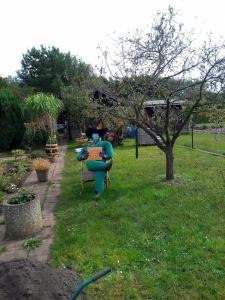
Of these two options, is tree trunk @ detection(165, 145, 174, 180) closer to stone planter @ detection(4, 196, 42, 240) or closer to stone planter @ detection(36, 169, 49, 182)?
stone planter @ detection(36, 169, 49, 182)

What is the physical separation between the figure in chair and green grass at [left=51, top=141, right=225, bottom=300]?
37 cm

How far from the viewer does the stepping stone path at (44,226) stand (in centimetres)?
455

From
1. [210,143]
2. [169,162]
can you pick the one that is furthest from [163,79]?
[210,143]

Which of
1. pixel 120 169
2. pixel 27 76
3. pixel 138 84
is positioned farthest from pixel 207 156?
pixel 27 76

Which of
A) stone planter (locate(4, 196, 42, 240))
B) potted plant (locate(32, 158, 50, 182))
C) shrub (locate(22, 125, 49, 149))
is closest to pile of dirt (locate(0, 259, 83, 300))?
stone planter (locate(4, 196, 42, 240))

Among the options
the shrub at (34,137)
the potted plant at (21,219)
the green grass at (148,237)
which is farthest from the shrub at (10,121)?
the potted plant at (21,219)

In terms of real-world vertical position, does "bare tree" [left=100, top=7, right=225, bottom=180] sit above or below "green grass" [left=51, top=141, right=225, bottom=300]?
above

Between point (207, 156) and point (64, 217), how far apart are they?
7.63 meters

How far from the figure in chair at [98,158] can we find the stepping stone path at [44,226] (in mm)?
1030

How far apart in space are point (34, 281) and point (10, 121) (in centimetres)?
1478

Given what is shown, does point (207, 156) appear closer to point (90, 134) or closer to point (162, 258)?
point (90, 134)

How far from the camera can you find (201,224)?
5.28 meters

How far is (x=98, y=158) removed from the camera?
748 centimetres

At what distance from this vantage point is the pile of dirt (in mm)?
3127
